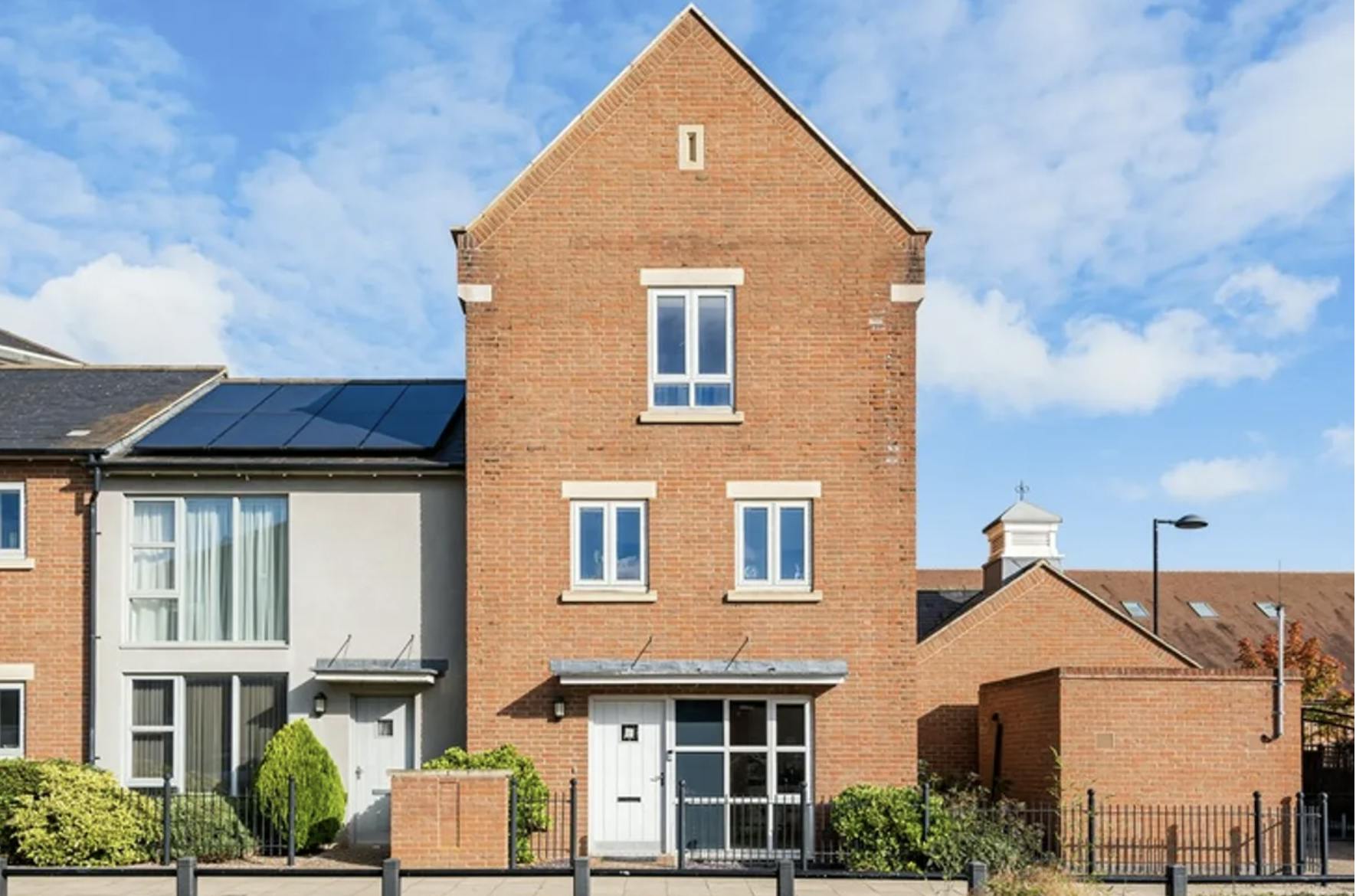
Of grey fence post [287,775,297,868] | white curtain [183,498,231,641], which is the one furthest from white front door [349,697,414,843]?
white curtain [183,498,231,641]

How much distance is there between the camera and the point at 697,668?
19094mm

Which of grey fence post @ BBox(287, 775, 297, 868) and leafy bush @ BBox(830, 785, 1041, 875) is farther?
grey fence post @ BBox(287, 775, 297, 868)

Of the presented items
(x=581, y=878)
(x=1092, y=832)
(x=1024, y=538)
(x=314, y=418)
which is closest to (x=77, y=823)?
(x=314, y=418)

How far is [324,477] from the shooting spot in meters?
20.4

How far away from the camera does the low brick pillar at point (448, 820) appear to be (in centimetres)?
1747

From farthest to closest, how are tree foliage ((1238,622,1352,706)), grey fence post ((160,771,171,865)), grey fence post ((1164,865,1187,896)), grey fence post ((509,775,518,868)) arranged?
tree foliage ((1238,622,1352,706))
grey fence post ((160,771,171,865))
grey fence post ((509,775,518,868))
grey fence post ((1164,865,1187,896))

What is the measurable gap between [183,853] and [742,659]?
8094 millimetres

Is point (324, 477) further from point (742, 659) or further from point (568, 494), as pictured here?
point (742, 659)

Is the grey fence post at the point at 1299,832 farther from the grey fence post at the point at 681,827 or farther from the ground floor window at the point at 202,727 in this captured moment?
the ground floor window at the point at 202,727

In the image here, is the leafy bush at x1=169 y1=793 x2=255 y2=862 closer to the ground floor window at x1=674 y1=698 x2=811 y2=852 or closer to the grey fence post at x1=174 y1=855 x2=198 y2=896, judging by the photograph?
the grey fence post at x1=174 y1=855 x2=198 y2=896

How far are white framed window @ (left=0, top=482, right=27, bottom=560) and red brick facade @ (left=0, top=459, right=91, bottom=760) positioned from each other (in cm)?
8

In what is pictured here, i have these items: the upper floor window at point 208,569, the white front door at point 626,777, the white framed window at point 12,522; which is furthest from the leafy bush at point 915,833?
the white framed window at point 12,522

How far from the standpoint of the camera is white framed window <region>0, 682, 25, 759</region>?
19.8 meters

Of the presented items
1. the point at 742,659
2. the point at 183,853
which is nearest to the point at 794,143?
the point at 742,659
